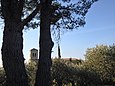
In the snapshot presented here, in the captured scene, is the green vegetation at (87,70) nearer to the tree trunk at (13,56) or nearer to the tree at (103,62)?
the tree at (103,62)

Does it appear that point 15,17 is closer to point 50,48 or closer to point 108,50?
point 50,48

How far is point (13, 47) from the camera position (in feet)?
38.9

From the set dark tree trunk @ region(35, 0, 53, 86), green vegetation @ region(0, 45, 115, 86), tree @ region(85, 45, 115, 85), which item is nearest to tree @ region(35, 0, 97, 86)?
dark tree trunk @ region(35, 0, 53, 86)

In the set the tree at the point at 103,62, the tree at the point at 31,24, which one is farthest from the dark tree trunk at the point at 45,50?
the tree at the point at 103,62

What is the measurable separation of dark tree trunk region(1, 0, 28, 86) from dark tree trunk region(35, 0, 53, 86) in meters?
1.56

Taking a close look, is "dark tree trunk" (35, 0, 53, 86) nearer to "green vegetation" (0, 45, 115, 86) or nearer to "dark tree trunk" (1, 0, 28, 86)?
"dark tree trunk" (1, 0, 28, 86)

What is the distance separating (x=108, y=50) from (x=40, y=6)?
2801 centimetres

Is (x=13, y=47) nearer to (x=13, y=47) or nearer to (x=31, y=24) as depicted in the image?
(x=13, y=47)

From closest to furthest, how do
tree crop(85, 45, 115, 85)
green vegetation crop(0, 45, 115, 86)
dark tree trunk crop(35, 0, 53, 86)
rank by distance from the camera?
dark tree trunk crop(35, 0, 53, 86), green vegetation crop(0, 45, 115, 86), tree crop(85, 45, 115, 85)

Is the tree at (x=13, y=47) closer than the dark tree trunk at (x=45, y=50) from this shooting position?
Yes

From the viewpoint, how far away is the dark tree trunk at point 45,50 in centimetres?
1346

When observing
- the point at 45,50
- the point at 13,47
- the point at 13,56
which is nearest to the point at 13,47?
the point at 13,47

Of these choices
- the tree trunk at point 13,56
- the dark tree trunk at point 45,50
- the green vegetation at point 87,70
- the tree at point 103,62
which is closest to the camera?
the tree trunk at point 13,56

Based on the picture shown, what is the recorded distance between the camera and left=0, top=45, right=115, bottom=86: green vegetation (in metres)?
27.5
